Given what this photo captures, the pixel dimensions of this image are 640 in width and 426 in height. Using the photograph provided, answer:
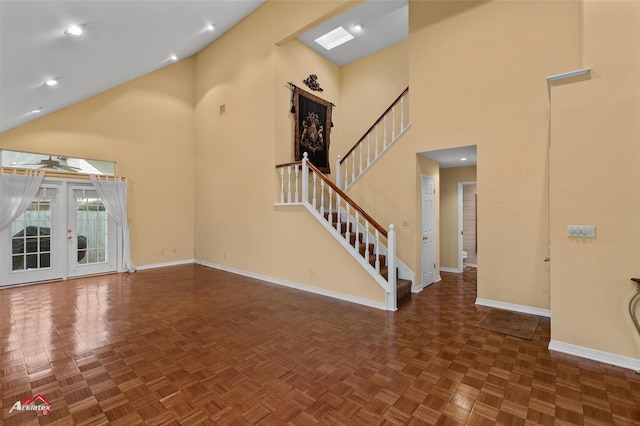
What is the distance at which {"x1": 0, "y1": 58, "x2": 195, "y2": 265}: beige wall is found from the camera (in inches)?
225

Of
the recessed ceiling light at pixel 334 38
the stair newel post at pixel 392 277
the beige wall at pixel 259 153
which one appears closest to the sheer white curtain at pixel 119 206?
the beige wall at pixel 259 153

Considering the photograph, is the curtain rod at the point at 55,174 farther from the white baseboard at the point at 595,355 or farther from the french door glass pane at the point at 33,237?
the white baseboard at the point at 595,355

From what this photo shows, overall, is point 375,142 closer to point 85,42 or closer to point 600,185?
point 600,185

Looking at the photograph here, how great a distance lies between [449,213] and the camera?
6555 millimetres

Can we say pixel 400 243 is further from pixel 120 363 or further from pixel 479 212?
pixel 120 363

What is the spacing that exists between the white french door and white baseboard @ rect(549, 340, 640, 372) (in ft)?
25.7

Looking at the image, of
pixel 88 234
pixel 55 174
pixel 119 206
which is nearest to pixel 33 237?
pixel 88 234

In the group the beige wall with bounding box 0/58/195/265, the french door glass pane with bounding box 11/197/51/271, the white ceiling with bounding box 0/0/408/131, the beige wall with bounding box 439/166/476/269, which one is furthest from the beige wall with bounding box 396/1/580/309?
the french door glass pane with bounding box 11/197/51/271

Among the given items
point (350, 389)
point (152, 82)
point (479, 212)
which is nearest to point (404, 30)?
point (479, 212)

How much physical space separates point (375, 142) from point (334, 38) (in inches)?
102

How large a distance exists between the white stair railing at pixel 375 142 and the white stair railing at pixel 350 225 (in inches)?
25.8

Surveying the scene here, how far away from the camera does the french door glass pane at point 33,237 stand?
525cm

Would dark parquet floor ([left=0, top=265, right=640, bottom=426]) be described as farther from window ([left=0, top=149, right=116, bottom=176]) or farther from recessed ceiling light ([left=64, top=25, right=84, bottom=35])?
recessed ceiling light ([left=64, top=25, right=84, bottom=35])

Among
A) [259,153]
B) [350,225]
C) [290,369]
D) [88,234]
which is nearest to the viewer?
[290,369]
